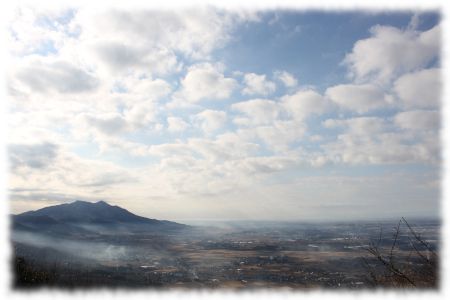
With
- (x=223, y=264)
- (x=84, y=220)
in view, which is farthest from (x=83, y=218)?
(x=223, y=264)

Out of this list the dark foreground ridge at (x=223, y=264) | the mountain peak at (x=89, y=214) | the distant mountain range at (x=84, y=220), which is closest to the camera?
the dark foreground ridge at (x=223, y=264)

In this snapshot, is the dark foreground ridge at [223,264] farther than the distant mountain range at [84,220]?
No

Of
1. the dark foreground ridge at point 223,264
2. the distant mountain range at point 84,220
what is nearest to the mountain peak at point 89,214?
the distant mountain range at point 84,220

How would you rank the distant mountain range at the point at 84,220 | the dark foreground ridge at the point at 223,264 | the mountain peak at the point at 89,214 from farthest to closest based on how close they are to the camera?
the mountain peak at the point at 89,214 → the distant mountain range at the point at 84,220 → the dark foreground ridge at the point at 223,264

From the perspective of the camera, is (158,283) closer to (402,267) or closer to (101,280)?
(101,280)

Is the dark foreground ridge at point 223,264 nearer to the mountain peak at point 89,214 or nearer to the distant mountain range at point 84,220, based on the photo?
the distant mountain range at point 84,220

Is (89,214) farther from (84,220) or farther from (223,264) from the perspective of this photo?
(223,264)

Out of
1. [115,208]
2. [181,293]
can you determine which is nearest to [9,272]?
[181,293]

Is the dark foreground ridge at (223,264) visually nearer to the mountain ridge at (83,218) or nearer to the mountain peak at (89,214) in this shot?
the mountain ridge at (83,218)

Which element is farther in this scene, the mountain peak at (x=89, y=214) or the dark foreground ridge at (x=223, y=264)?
the mountain peak at (x=89, y=214)
